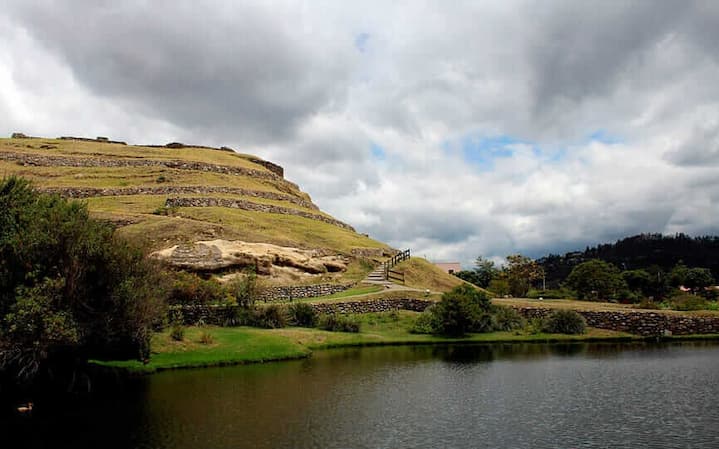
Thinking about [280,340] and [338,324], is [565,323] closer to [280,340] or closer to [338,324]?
[338,324]

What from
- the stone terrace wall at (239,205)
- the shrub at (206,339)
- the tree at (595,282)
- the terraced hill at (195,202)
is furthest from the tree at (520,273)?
the shrub at (206,339)

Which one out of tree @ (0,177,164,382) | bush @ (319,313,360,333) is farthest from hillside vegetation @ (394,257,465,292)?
tree @ (0,177,164,382)

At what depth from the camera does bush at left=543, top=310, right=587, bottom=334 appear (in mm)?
40334

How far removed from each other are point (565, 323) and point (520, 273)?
120 ft

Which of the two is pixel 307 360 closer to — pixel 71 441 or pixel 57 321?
pixel 57 321

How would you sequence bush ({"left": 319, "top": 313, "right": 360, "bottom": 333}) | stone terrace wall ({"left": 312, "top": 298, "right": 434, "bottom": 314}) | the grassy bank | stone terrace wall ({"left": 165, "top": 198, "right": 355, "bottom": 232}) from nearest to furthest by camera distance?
the grassy bank → bush ({"left": 319, "top": 313, "right": 360, "bottom": 333}) → stone terrace wall ({"left": 312, "top": 298, "right": 434, "bottom": 314}) → stone terrace wall ({"left": 165, "top": 198, "right": 355, "bottom": 232})

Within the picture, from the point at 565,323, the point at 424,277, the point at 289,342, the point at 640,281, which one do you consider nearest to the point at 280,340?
the point at 289,342

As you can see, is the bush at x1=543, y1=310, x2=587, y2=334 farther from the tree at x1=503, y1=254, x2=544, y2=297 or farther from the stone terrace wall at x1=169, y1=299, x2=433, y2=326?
the tree at x1=503, y1=254, x2=544, y2=297

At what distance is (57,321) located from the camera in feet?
73.7

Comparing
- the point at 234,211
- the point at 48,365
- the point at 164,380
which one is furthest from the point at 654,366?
the point at 234,211

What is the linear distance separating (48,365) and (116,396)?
5122 millimetres

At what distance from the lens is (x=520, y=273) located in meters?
76.4

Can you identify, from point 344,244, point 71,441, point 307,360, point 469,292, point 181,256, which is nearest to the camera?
point 71,441

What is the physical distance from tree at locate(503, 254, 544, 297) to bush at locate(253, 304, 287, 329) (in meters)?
38.4
